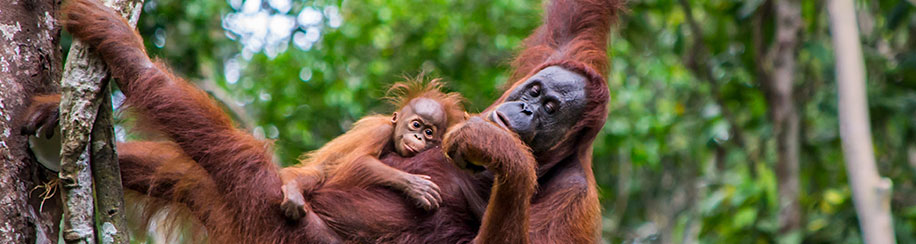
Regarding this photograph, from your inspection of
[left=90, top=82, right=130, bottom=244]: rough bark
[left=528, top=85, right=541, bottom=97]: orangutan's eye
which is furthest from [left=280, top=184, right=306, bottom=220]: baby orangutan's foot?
[left=528, top=85, right=541, bottom=97]: orangutan's eye

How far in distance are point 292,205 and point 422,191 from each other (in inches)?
24.6

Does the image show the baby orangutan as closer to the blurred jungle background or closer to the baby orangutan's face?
the baby orangutan's face

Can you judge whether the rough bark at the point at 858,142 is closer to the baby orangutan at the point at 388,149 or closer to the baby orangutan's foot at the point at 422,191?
the baby orangutan at the point at 388,149

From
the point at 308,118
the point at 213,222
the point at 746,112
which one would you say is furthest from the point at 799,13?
the point at 213,222

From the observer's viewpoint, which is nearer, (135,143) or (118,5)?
(118,5)

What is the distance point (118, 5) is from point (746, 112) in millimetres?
9843

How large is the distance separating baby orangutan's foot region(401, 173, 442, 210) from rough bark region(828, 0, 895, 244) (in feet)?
9.62

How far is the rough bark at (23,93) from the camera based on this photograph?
3131mm

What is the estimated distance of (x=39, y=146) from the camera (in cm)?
329

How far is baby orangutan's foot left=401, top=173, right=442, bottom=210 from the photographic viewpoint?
159 inches

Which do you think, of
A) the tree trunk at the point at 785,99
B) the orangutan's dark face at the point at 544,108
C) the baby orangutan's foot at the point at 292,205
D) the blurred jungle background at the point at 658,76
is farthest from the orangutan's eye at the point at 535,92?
the tree trunk at the point at 785,99

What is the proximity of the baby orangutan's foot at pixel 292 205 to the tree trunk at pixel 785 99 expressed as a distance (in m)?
5.81

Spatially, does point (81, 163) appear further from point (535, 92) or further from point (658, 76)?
point (658, 76)

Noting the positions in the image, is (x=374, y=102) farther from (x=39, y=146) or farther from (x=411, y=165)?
(x=39, y=146)
